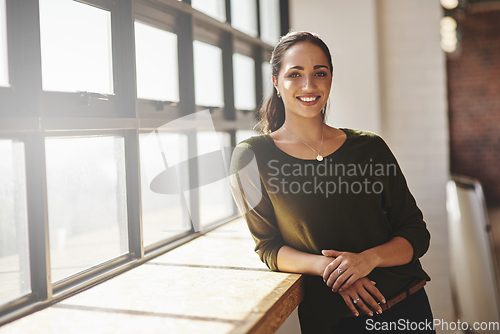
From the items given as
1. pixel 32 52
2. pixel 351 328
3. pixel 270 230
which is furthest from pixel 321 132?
pixel 32 52

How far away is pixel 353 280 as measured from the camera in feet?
4.69

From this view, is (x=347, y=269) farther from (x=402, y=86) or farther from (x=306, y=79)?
(x=402, y=86)

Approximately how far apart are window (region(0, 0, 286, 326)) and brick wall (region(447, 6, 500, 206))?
6.45 metres

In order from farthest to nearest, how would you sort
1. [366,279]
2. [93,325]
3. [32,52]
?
1. [366,279]
2. [32,52]
3. [93,325]

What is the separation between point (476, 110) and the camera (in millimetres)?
7879

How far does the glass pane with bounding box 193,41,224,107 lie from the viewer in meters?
2.39

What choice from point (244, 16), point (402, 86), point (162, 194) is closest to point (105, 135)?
point (162, 194)

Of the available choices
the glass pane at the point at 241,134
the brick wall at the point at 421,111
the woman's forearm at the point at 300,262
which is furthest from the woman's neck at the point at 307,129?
the brick wall at the point at 421,111

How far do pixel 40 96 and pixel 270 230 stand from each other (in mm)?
846

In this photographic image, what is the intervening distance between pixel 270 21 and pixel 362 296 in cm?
254

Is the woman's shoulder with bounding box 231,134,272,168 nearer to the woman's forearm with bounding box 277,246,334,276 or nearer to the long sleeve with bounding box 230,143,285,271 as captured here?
the long sleeve with bounding box 230,143,285,271

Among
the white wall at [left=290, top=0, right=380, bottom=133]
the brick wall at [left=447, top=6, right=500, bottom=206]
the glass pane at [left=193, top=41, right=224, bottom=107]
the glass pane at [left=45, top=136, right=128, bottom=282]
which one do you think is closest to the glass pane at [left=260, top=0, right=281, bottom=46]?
the white wall at [left=290, top=0, right=380, bottom=133]

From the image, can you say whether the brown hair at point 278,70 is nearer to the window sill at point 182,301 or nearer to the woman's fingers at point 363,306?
the window sill at point 182,301

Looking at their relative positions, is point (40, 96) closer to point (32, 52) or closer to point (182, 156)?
point (32, 52)
